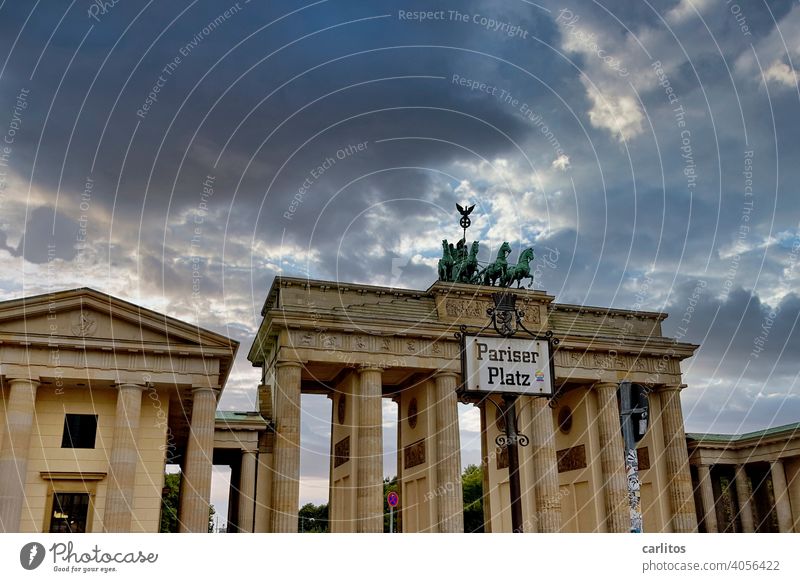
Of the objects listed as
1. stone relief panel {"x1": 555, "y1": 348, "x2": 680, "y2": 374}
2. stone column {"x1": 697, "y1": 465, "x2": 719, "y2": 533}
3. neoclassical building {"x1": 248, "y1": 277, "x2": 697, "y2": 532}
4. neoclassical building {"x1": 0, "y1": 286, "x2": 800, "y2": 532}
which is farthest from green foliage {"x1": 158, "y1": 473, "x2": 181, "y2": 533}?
stone column {"x1": 697, "y1": 465, "x2": 719, "y2": 533}

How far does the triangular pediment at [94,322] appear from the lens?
33.2 meters

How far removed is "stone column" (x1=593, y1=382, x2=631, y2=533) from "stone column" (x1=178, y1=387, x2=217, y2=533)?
28.9 m

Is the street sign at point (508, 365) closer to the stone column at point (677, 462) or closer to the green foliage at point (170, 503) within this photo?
the stone column at point (677, 462)

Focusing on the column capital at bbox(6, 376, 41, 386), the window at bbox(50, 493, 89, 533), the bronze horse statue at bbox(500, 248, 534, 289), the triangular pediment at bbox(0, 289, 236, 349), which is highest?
the bronze horse statue at bbox(500, 248, 534, 289)

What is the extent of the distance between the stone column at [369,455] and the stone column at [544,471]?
37.9ft

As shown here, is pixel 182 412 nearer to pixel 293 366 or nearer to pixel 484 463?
pixel 293 366

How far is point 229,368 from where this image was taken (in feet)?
123

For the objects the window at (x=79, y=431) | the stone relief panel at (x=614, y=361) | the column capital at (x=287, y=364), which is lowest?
the window at (x=79, y=431)

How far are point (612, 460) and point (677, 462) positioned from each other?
5.03m

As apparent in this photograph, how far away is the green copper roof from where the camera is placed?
50847 millimetres

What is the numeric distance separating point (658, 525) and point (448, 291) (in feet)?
73.8

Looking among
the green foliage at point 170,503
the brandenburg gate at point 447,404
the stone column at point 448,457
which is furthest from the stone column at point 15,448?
the green foliage at point 170,503

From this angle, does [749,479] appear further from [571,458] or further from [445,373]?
[445,373]

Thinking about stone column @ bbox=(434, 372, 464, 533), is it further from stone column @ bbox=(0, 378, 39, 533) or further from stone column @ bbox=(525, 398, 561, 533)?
stone column @ bbox=(0, 378, 39, 533)
